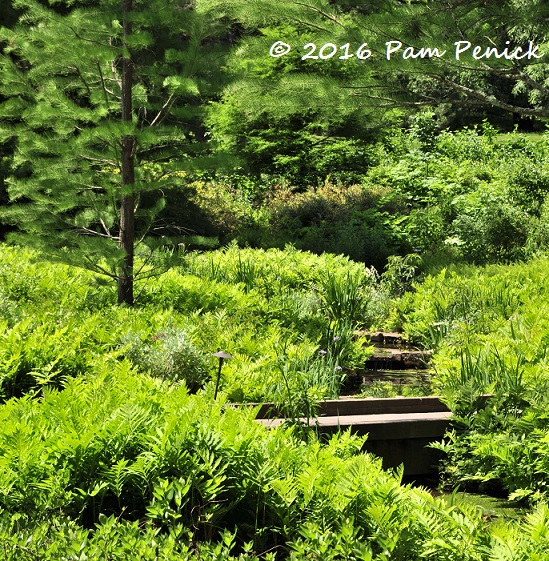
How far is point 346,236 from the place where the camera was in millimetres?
14078

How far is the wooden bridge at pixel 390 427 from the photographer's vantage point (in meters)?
4.62

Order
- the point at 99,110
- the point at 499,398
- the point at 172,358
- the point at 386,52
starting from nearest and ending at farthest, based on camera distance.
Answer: the point at 499,398, the point at 172,358, the point at 99,110, the point at 386,52

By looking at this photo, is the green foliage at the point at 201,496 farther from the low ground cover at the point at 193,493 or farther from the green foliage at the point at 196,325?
the green foliage at the point at 196,325

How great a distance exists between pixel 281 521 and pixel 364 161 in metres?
17.9

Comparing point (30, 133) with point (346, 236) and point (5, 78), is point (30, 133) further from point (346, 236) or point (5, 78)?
point (346, 236)

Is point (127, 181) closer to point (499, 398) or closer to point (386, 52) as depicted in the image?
point (386, 52)

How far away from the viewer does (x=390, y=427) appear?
15.4 feet

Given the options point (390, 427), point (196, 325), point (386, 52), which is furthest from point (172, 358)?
point (386, 52)

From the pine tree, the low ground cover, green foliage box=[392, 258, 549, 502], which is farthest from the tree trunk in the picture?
the low ground cover

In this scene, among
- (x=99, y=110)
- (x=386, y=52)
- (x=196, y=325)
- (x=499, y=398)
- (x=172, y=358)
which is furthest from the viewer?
(x=386, y=52)

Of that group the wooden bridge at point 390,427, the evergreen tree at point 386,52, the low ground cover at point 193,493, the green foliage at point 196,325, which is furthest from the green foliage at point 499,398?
the evergreen tree at point 386,52

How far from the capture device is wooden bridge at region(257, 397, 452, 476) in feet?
15.2

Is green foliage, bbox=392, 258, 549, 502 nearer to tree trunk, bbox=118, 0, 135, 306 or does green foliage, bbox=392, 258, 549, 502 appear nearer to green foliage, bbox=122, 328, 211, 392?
green foliage, bbox=122, 328, 211, 392

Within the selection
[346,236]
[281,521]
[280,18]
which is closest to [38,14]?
[280,18]
